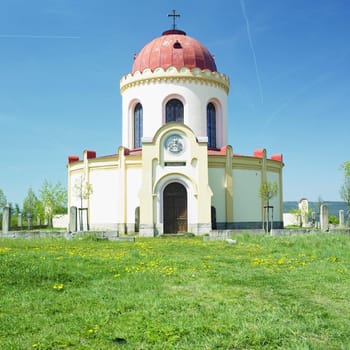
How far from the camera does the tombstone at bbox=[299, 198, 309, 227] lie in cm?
4794

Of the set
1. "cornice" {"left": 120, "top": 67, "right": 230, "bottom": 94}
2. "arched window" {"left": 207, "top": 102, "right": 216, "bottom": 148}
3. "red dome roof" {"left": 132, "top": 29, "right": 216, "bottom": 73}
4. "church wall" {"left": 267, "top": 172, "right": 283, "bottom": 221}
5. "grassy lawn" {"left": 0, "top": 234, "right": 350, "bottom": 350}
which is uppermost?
"red dome roof" {"left": 132, "top": 29, "right": 216, "bottom": 73}

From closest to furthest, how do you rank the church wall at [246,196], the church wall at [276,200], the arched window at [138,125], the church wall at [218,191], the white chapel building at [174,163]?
the white chapel building at [174,163] → the church wall at [218,191] → the church wall at [246,196] → the church wall at [276,200] → the arched window at [138,125]

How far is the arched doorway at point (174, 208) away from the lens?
29.9m

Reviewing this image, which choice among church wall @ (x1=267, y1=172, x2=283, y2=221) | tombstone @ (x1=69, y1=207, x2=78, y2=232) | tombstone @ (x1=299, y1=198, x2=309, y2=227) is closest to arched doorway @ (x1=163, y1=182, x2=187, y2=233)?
tombstone @ (x1=69, y1=207, x2=78, y2=232)

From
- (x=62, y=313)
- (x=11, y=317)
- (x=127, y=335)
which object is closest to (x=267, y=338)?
(x=127, y=335)

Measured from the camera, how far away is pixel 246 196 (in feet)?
109

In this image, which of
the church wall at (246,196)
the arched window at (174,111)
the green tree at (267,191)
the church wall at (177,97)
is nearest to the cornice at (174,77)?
the church wall at (177,97)

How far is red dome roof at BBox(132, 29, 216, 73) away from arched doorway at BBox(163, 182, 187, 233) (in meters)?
10.6

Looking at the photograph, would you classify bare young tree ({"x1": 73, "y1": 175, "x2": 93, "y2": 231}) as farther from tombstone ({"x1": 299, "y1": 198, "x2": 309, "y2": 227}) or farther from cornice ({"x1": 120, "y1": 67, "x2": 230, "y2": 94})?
tombstone ({"x1": 299, "y1": 198, "x2": 309, "y2": 227})

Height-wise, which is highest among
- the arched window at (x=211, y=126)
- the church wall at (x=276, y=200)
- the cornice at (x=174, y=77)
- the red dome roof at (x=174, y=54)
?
the red dome roof at (x=174, y=54)

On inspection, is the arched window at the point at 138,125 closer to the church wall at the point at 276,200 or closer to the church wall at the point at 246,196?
the church wall at the point at 246,196

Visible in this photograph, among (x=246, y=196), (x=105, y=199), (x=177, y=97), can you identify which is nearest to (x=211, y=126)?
(x=177, y=97)

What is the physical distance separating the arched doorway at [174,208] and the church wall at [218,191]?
2838mm

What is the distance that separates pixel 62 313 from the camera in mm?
7297
